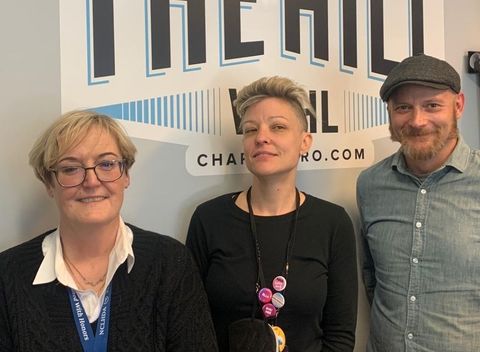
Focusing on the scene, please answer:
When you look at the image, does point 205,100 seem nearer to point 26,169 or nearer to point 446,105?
point 26,169

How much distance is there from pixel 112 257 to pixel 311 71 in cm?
105

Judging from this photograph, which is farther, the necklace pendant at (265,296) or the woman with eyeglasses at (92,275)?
the necklace pendant at (265,296)

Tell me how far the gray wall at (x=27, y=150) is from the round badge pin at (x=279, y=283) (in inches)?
16.9

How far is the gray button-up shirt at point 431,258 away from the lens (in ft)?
5.04

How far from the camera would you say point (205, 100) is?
1.79 metres

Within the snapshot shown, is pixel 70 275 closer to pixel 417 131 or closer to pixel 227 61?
pixel 227 61

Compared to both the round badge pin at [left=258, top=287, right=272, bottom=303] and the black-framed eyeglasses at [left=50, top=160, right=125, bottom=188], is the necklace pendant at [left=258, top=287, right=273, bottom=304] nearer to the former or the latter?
the round badge pin at [left=258, top=287, right=272, bottom=303]

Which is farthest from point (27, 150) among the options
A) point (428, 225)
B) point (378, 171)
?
point (428, 225)

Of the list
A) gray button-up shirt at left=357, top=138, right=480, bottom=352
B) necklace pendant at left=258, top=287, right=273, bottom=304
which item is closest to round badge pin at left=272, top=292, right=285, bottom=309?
necklace pendant at left=258, top=287, right=273, bottom=304

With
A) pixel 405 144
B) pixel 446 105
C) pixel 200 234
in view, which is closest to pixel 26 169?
pixel 200 234

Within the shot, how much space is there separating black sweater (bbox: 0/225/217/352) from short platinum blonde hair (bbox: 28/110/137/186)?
222 mm

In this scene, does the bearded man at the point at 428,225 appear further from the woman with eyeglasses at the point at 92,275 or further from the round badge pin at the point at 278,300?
the woman with eyeglasses at the point at 92,275

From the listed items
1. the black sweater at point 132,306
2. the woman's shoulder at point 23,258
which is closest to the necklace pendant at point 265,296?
the black sweater at point 132,306

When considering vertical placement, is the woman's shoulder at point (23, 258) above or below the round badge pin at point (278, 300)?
above
